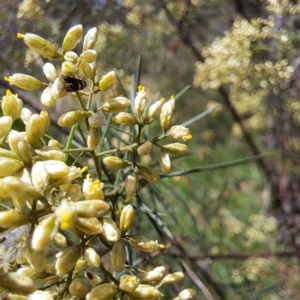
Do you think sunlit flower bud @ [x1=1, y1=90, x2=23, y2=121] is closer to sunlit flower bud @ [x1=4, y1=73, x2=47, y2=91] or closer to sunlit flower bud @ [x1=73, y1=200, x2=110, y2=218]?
sunlit flower bud @ [x1=4, y1=73, x2=47, y2=91]

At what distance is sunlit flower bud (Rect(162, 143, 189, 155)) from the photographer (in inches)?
28.3

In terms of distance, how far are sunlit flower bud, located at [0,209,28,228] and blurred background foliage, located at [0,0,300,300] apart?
0.48m

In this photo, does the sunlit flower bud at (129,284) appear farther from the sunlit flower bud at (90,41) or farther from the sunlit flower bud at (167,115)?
the sunlit flower bud at (90,41)

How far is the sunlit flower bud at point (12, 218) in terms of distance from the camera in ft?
1.68

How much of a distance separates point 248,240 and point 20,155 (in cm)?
156

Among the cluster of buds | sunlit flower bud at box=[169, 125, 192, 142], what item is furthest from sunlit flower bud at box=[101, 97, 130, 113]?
sunlit flower bud at box=[169, 125, 192, 142]

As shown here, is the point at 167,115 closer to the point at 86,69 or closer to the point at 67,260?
the point at 86,69

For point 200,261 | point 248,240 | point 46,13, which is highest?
point 46,13

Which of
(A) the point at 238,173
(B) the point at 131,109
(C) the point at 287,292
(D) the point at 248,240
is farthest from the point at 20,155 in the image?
(A) the point at 238,173

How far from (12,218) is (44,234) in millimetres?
63

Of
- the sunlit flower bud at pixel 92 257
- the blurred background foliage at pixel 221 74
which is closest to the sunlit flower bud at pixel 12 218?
the sunlit flower bud at pixel 92 257

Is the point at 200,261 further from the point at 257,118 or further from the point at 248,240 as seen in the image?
the point at 257,118

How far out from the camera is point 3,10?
1190 millimetres

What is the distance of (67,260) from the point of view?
1.88ft
